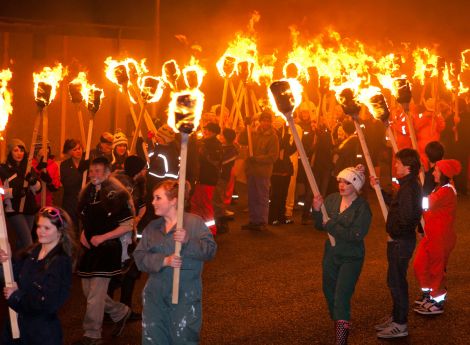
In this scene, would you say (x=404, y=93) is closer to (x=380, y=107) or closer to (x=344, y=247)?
(x=380, y=107)

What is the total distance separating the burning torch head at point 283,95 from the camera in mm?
7098

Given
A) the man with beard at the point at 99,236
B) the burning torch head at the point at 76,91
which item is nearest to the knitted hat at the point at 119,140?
the burning torch head at the point at 76,91

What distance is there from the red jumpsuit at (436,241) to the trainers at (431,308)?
0.11 meters

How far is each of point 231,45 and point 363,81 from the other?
12.5 ft

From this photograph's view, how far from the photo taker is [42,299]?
517 centimetres

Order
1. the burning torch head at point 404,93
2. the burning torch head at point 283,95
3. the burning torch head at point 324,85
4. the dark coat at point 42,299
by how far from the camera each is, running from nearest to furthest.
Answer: the dark coat at point 42,299
the burning torch head at point 283,95
the burning torch head at point 404,93
the burning torch head at point 324,85

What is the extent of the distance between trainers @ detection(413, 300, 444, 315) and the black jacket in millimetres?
1209

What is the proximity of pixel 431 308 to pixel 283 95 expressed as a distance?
9.58ft

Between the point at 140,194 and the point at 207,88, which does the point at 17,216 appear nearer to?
the point at 140,194

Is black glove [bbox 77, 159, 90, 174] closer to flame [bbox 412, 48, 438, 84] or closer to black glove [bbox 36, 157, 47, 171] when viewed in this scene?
black glove [bbox 36, 157, 47, 171]

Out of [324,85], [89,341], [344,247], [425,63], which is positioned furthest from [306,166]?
[425,63]

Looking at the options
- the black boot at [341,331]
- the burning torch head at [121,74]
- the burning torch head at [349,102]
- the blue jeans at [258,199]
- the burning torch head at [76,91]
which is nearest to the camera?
the black boot at [341,331]

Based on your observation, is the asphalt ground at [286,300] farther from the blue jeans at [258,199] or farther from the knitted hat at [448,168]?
the knitted hat at [448,168]

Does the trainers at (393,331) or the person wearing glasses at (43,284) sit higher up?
the person wearing glasses at (43,284)
